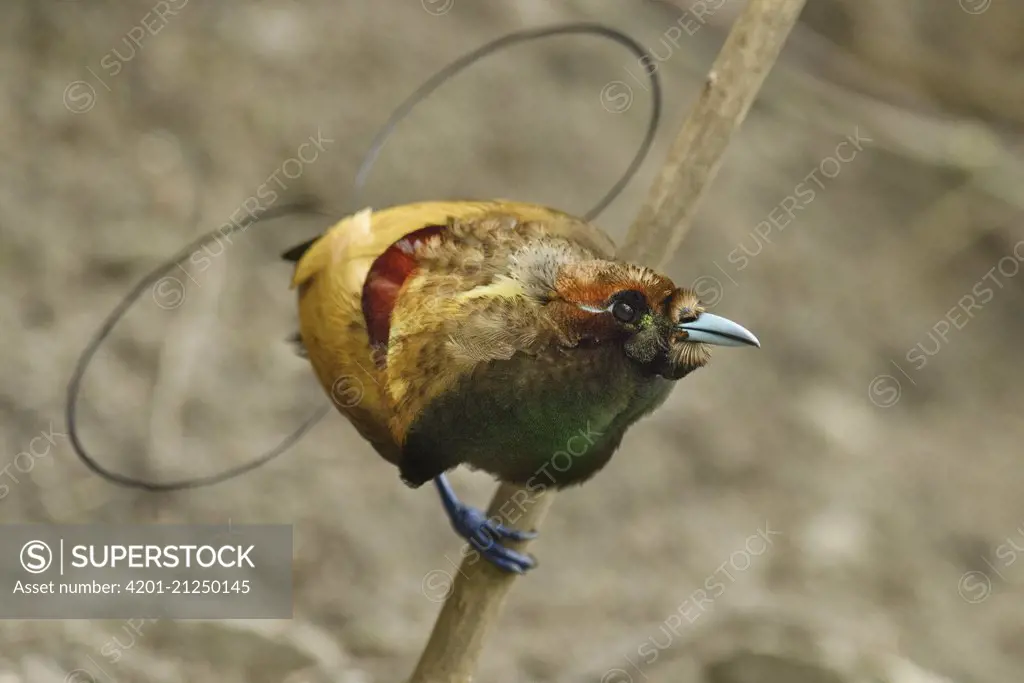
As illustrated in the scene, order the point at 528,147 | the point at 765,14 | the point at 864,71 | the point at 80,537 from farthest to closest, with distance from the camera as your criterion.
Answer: the point at 864,71
the point at 528,147
the point at 80,537
the point at 765,14

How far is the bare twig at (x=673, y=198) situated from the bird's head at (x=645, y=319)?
541mm

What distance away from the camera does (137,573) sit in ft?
7.88

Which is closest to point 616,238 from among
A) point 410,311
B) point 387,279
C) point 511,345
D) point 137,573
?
point 137,573

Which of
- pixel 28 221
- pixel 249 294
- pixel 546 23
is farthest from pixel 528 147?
pixel 28 221

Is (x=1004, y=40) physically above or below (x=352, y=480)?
above

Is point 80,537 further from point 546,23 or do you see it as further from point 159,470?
point 546,23

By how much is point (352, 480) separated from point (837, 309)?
6.41ft

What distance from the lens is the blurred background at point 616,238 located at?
2.91 meters

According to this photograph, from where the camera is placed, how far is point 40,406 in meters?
2.97

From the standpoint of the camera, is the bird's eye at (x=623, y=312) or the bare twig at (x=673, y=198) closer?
the bird's eye at (x=623, y=312)

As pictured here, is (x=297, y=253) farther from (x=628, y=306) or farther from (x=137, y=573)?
(x=628, y=306)

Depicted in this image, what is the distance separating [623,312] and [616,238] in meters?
2.48

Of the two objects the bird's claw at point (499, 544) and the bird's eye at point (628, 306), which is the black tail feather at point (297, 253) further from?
the bird's eye at point (628, 306)

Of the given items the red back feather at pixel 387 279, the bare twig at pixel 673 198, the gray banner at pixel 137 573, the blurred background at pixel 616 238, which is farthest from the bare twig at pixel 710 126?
the blurred background at pixel 616 238
